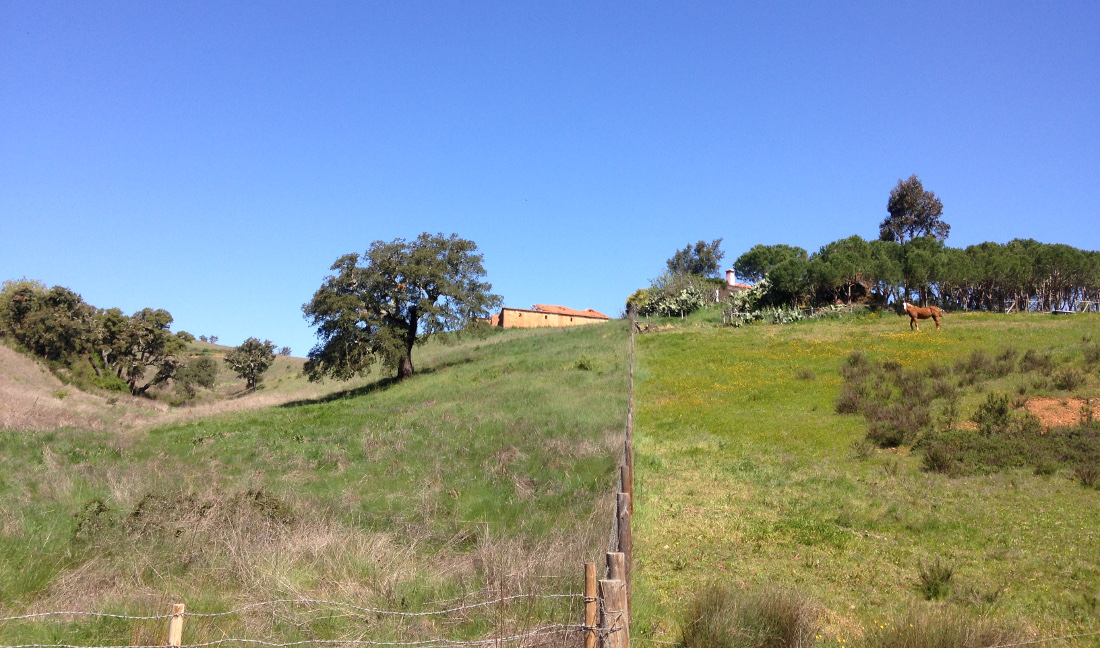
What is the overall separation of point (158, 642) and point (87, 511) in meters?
5.31

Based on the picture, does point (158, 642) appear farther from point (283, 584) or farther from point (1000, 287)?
point (1000, 287)

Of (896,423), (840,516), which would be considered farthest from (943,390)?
(840,516)

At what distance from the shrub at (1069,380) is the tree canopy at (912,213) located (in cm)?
6419

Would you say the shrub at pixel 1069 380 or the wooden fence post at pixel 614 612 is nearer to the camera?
the wooden fence post at pixel 614 612

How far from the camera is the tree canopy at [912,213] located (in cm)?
8200

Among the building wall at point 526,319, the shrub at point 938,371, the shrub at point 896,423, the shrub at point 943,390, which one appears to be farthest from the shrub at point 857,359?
the building wall at point 526,319

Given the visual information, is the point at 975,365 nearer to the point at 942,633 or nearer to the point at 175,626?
the point at 942,633

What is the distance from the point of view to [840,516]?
43.5 ft

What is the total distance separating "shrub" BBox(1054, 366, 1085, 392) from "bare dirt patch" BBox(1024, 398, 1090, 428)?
4.74 feet

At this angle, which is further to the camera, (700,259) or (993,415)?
(700,259)

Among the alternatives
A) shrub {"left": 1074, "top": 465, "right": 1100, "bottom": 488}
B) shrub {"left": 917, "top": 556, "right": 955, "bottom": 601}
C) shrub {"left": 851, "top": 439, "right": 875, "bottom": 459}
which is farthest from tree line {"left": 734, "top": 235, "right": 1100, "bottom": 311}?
shrub {"left": 917, "top": 556, "right": 955, "bottom": 601}

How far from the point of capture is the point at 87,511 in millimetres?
11328

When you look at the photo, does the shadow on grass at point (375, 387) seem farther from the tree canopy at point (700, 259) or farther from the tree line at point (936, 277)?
the tree canopy at point (700, 259)

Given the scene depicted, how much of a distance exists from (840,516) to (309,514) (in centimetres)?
936
